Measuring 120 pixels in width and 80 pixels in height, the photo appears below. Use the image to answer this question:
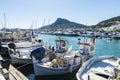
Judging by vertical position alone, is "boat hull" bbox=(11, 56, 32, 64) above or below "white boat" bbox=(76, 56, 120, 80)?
below

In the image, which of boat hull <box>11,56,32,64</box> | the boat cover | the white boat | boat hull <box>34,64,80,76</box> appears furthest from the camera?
boat hull <box>11,56,32,64</box>

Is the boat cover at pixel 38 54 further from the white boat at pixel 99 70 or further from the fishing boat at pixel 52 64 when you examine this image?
the white boat at pixel 99 70

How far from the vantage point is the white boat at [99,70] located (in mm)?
12866

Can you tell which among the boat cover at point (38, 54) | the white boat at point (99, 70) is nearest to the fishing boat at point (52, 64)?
the boat cover at point (38, 54)

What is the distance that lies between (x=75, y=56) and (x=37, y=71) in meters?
4.53

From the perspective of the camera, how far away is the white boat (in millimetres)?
12866

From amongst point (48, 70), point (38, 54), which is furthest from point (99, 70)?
point (38, 54)

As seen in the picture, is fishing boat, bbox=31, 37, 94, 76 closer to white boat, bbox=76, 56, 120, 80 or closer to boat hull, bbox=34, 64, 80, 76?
boat hull, bbox=34, 64, 80, 76

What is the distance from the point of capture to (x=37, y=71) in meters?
18.7

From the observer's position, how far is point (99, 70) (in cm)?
1501

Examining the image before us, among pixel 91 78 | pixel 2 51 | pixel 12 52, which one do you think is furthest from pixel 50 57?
pixel 2 51

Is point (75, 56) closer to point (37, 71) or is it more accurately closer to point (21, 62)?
point (37, 71)

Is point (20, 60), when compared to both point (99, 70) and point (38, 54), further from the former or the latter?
point (99, 70)

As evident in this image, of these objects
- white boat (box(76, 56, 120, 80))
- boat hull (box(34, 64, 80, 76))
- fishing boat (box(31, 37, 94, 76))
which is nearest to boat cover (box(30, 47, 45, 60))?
fishing boat (box(31, 37, 94, 76))
